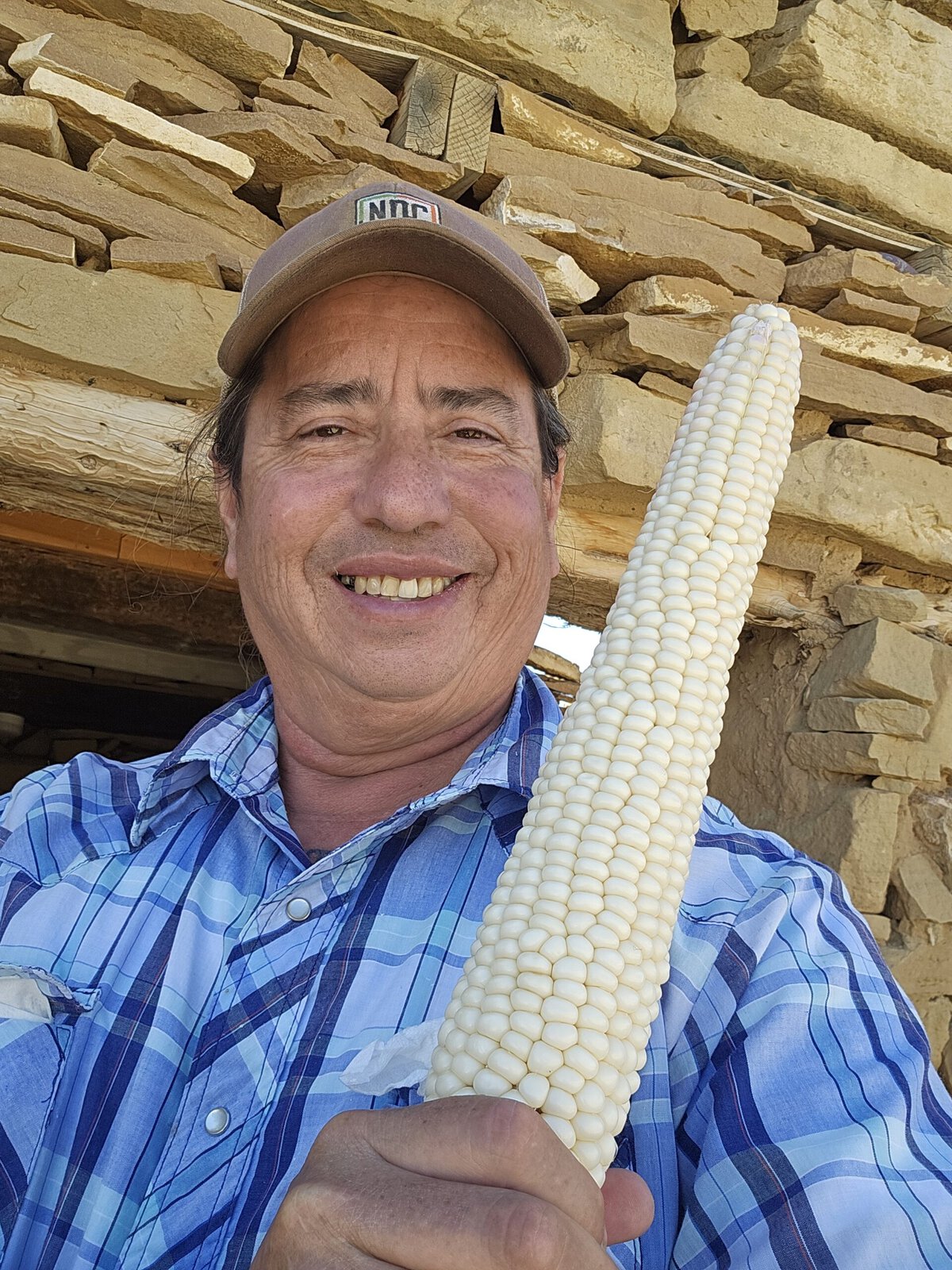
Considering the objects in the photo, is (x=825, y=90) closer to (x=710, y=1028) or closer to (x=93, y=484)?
(x=93, y=484)

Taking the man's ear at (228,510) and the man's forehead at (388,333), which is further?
the man's ear at (228,510)

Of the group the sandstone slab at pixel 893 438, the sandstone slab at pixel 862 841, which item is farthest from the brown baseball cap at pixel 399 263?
the sandstone slab at pixel 862 841

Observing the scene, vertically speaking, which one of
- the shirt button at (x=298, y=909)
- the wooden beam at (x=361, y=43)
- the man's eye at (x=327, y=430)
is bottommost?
the shirt button at (x=298, y=909)

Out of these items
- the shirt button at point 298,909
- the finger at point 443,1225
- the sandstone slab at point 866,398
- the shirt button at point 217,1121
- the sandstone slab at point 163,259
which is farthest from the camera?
the sandstone slab at point 866,398

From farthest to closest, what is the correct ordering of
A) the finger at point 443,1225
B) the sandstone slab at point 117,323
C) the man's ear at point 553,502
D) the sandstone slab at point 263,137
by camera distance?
the sandstone slab at point 263,137, the sandstone slab at point 117,323, the man's ear at point 553,502, the finger at point 443,1225

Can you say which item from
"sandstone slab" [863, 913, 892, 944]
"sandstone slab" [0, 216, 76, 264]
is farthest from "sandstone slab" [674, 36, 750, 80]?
"sandstone slab" [863, 913, 892, 944]

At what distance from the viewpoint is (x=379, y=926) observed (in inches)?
47.9

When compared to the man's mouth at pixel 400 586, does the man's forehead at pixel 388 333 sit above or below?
above

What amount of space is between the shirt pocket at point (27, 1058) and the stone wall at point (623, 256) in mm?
1376

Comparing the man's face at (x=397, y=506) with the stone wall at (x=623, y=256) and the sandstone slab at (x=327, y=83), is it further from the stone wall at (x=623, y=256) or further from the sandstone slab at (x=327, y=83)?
the sandstone slab at (x=327, y=83)

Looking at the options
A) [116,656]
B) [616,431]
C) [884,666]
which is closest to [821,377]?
[616,431]

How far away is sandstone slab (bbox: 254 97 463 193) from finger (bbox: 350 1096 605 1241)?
235 cm

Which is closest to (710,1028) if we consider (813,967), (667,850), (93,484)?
(813,967)

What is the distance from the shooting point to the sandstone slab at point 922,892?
2.70 m
